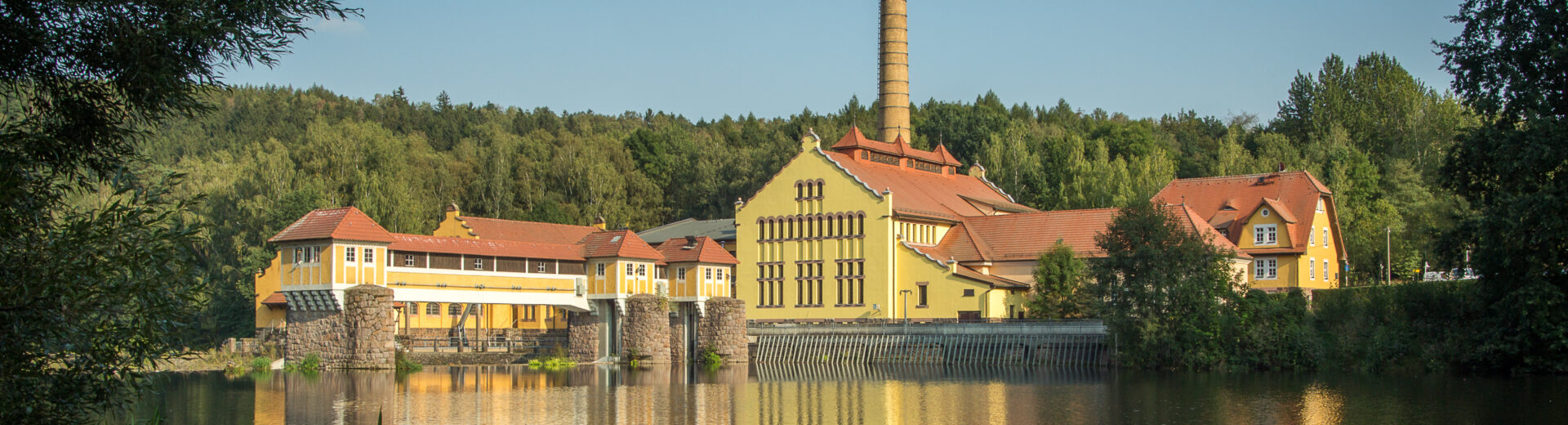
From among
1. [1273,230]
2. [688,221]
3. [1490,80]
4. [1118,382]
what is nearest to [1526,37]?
[1490,80]

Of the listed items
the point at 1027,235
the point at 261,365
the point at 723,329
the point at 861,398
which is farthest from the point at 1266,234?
the point at 261,365

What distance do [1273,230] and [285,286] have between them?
41.7 meters

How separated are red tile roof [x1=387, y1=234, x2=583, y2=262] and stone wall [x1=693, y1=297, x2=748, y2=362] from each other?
18.4 feet

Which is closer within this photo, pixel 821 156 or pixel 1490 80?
pixel 1490 80

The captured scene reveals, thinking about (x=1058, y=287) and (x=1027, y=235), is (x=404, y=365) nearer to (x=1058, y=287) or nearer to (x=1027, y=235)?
(x=1058, y=287)

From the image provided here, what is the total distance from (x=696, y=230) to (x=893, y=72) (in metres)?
13.9

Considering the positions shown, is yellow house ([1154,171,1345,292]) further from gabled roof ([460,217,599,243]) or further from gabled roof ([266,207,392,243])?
gabled roof ([266,207,392,243])

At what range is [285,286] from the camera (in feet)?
152

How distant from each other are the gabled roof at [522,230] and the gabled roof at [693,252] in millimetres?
5959

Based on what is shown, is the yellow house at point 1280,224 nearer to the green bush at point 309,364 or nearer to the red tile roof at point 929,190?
the red tile roof at point 929,190

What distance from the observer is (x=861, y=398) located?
35750mm

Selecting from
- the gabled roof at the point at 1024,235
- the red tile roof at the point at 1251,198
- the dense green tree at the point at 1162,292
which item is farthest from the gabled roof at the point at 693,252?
the red tile roof at the point at 1251,198

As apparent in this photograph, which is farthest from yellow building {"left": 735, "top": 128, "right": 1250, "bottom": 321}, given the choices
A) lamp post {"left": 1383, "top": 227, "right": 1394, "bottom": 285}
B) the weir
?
lamp post {"left": 1383, "top": 227, "right": 1394, "bottom": 285}

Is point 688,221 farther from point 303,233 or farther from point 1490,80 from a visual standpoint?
point 1490,80
